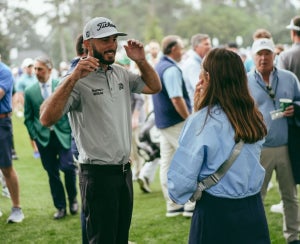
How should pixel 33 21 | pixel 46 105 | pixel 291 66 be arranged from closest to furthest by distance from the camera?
pixel 46 105 → pixel 291 66 → pixel 33 21

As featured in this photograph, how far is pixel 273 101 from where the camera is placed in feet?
18.9

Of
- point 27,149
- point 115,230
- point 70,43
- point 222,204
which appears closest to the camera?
point 222,204

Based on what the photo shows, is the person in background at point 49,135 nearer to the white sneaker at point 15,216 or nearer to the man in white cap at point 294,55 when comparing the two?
the white sneaker at point 15,216

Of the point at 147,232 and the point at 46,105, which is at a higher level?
the point at 46,105

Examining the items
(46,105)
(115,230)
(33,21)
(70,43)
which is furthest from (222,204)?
(70,43)

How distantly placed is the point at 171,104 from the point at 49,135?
1.62 metres

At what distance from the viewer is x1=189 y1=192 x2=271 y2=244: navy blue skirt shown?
3.90 metres

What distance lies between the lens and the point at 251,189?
13.0 ft

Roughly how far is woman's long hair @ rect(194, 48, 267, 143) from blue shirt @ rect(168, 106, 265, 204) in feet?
0.19

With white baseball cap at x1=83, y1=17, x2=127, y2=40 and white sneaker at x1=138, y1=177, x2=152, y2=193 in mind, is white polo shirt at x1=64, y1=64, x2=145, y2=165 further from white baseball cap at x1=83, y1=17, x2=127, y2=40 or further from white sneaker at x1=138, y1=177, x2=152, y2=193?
white sneaker at x1=138, y1=177, x2=152, y2=193

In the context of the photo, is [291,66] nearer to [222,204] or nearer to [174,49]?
[174,49]

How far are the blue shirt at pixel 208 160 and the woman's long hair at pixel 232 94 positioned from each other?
6 centimetres

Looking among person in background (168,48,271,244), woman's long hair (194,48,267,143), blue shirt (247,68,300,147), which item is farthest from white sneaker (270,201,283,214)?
woman's long hair (194,48,267,143)

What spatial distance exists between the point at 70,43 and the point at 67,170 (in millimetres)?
77020
